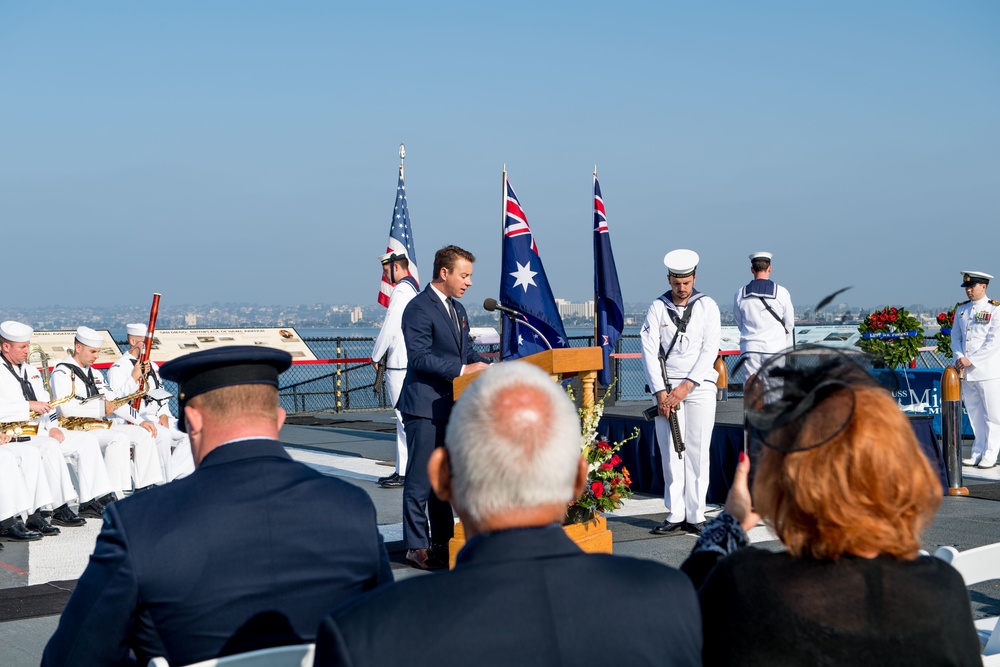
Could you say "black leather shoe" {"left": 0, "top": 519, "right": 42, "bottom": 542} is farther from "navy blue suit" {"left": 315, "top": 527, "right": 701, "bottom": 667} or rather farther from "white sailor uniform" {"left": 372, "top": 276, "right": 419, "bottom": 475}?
"navy blue suit" {"left": 315, "top": 527, "right": 701, "bottom": 667}

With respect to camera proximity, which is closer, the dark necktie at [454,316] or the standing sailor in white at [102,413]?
the dark necktie at [454,316]

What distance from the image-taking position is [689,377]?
7.35 m

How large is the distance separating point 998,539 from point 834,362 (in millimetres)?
5597

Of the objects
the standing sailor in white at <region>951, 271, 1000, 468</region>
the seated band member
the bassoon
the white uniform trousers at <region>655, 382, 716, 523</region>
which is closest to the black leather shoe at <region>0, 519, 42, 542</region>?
the bassoon

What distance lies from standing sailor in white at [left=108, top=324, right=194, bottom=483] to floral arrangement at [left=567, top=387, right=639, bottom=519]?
4.73 metres

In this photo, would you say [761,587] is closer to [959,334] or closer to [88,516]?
[88,516]

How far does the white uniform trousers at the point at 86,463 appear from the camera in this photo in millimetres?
8289

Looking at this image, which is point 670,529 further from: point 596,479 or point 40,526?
point 40,526

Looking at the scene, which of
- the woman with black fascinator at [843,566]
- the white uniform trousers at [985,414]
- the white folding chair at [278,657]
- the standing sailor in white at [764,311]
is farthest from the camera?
the standing sailor in white at [764,311]

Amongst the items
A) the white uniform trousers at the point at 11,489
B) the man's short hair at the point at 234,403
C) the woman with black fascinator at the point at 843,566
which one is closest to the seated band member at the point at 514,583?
the woman with black fascinator at the point at 843,566

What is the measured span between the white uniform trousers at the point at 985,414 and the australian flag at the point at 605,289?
400cm

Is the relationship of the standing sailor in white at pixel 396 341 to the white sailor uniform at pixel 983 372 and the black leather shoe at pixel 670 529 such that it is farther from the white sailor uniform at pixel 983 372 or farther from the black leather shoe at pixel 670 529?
the white sailor uniform at pixel 983 372

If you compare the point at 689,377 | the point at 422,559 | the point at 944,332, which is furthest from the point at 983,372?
the point at 422,559

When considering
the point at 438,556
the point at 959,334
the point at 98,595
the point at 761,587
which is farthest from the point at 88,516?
the point at 959,334
